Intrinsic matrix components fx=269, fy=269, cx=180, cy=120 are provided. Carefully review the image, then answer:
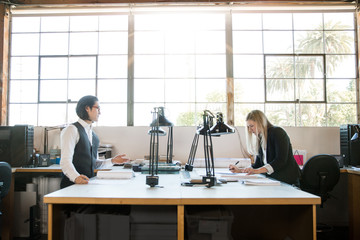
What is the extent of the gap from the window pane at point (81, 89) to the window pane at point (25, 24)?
1.09 metres

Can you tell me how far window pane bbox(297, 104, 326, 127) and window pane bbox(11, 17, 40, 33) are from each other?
4177 millimetres

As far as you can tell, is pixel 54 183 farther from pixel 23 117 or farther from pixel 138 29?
pixel 138 29

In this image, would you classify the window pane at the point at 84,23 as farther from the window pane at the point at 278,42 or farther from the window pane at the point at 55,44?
the window pane at the point at 278,42

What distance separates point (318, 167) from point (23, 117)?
401 centimetres

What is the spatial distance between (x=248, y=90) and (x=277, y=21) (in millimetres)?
1146

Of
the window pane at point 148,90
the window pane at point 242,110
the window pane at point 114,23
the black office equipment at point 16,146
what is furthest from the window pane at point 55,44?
the window pane at point 242,110

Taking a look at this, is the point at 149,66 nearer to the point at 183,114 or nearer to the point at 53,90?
the point at 183,114

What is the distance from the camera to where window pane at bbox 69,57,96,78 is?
13.2 ft

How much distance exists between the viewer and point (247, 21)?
4.04 m

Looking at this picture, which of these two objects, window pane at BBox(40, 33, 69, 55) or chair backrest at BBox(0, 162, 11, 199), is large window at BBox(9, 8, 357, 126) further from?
chair backrest at BBox(0, 162, 11, 199)

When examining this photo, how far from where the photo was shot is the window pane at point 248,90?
3947 millimetres

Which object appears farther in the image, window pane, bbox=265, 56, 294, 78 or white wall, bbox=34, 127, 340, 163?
window pane, bbox=265, 56, 294, 78

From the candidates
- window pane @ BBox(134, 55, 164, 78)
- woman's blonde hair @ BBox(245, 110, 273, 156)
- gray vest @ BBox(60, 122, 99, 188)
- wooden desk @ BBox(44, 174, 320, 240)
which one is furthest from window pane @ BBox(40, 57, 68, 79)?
woman's blonde hair @ BBox(245, 110, 273, 156)

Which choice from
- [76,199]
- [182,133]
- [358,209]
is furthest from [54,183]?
[358,209]
